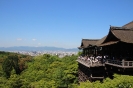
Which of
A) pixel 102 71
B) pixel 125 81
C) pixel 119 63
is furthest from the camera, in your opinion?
pixel 102 71

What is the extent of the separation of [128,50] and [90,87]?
6264 mm

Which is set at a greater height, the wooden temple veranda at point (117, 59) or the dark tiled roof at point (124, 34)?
the dark tiled roof at point (124, 34)

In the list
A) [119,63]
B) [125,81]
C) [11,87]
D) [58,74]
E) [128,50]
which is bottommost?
[11,87]

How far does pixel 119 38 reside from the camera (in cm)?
1655

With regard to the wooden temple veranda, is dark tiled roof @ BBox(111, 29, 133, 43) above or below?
above

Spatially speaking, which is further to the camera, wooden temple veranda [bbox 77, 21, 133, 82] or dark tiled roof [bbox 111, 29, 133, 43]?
dark tiled roof [bbox 111, 29, 133, 43]

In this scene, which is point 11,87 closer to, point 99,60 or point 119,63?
point 99,60

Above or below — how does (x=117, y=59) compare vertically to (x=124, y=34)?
below

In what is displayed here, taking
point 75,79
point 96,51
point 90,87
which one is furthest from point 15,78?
point 90,87

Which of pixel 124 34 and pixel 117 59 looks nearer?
pixel 117 59

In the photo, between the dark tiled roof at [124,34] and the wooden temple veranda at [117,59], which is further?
the dark tiled roof at [124,34]

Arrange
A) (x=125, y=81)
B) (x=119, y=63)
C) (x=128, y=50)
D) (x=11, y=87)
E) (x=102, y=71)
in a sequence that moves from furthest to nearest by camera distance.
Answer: (x=11, y=87)
(x=102, y=71)
(x=128, y=50)
(x=119, y=63)
(x=125, y=81)

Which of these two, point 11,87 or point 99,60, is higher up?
point 99,60

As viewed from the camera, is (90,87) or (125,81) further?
(90,87)
